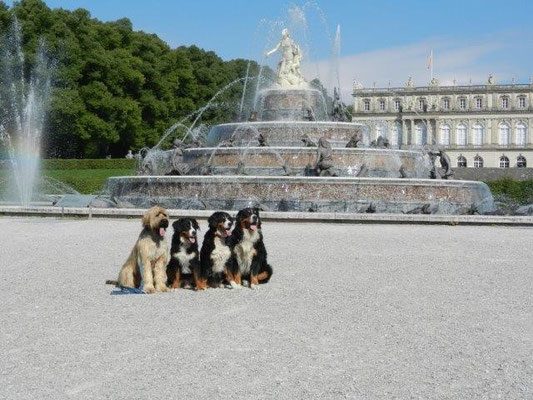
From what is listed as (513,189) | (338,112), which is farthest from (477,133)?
(338,112)

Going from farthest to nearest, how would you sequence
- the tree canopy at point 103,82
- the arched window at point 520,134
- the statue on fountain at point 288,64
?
the arched window at point 520,134 → the tree canopy at point 103,82 → the statue on fountain at point 288,64

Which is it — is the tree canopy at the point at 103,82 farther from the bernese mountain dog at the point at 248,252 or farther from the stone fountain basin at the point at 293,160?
the bernese mountain dog at the point at 248,252

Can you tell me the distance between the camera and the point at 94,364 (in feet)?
16.5

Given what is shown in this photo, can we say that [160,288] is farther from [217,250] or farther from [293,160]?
[293,160]

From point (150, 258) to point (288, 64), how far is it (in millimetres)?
21754

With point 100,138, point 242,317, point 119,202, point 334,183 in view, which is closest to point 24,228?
point 119,202

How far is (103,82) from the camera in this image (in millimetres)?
46625

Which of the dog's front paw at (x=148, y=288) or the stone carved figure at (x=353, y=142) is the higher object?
the stone carved figure at (x=353, y=142)

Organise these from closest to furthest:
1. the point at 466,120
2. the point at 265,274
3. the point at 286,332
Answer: the point at 286,332, the point at 265,274, the point at 466,120

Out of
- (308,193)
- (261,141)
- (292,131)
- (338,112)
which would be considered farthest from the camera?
(338,112)

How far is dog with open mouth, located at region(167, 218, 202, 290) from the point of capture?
755 centimetres

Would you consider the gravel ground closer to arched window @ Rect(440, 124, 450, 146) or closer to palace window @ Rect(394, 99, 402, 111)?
arched window @ Rect(440, 124, 450, 146)

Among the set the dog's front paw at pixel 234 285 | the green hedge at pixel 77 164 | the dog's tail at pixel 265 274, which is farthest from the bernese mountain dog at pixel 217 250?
the green hedge at pixel 77 164

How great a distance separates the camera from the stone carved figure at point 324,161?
738 inches
